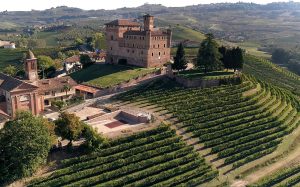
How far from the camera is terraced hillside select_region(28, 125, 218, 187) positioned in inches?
1651

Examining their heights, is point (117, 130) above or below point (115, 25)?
below

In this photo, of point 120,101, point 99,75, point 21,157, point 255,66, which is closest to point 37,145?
point 21,157

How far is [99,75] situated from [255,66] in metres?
54.7

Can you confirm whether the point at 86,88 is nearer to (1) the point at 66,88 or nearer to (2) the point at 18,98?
(1) the point at 66,88

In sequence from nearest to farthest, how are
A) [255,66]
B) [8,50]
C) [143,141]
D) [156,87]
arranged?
[143,141], [156,87], [255,66], [8,50]

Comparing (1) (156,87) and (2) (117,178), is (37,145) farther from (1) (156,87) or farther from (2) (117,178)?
(1) (156,87)

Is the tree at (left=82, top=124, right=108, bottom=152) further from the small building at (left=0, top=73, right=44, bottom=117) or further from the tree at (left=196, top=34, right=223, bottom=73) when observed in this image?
the tree at (left=196, top=34, right=223, bottom=73)

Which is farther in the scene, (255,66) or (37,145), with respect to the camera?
(255,66)

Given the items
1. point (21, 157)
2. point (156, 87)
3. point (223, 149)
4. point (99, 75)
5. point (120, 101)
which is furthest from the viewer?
point (99, 75)

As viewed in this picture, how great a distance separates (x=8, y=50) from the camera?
144 m

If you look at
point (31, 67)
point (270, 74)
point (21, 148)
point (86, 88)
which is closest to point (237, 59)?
point (86, 88)

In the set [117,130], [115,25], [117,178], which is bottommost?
[117,178]

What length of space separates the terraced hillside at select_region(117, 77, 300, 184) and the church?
11.8 metres

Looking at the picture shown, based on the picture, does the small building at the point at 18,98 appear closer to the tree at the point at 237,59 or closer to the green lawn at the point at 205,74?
the green lawn at the point at 205,74
